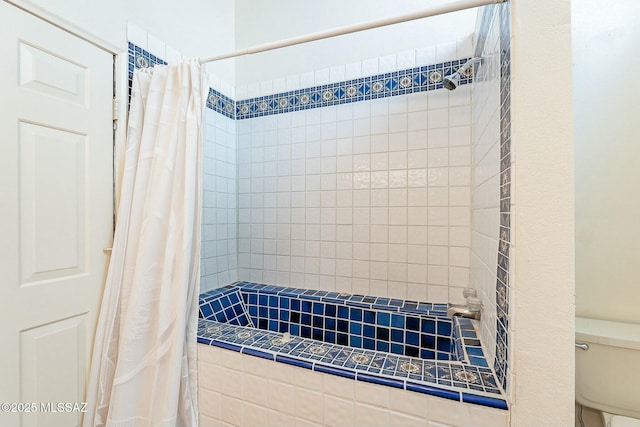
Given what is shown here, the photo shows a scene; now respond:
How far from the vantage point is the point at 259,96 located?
1.93 metres

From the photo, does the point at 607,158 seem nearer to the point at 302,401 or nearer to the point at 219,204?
the point at 302,401

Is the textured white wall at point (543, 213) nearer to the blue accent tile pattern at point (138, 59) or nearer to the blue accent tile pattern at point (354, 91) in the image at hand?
the blue accent tile pattern at point (354, 91)

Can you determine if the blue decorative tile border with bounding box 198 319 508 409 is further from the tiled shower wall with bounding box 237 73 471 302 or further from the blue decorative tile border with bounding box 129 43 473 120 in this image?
the blue decorative tile border with bounding box 129 43 473 120

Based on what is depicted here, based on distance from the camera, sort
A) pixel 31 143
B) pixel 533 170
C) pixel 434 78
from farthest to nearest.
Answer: pixel 434 78, pixel 31 143, pixel 533 170

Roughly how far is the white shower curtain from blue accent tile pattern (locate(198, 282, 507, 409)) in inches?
7.0

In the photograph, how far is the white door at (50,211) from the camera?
937 mm

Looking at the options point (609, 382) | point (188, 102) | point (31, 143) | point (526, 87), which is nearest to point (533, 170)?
point (526, 87)

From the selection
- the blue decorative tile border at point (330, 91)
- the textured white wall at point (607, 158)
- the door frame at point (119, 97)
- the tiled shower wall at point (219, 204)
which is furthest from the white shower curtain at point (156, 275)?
the textured white wall at point (607, 158)

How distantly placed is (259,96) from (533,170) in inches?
68.1

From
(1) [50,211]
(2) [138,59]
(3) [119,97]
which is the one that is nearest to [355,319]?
(1) [50,211]

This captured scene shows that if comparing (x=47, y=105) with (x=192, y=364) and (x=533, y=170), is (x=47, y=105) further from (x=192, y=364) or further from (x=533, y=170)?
(x=533, y=170)

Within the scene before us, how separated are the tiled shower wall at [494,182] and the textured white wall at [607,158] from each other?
44 cm

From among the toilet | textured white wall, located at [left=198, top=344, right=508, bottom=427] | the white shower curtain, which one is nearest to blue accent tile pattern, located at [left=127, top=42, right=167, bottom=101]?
the white shower curtain

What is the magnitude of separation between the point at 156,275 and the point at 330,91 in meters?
1.40
